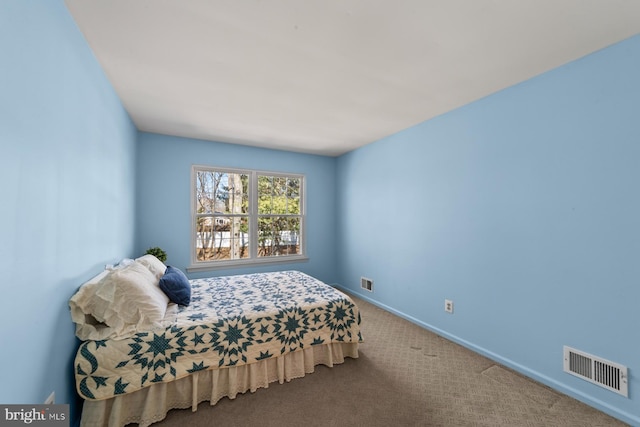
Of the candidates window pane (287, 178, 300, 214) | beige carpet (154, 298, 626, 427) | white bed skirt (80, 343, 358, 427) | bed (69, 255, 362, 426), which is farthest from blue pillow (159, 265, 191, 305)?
window pane (287, 178, 300, 214)

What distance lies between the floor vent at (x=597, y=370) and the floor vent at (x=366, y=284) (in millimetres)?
2358

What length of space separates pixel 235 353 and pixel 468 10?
2.72 metres

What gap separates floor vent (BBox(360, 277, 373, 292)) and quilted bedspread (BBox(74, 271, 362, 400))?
4.83ft

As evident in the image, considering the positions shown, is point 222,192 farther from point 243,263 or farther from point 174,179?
point 243,263

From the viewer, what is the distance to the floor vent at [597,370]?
1.72 metres

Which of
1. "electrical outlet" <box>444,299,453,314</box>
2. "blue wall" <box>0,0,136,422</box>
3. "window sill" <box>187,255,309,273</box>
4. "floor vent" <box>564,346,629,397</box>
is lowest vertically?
"floor vent" <box>564,346,629,397</box>

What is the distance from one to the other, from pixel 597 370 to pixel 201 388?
282cm

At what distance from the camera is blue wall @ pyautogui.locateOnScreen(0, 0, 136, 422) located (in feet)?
3.35

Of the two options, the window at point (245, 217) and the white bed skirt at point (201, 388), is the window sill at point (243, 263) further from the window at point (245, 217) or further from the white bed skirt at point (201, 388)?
the white bed skirt at point (201, 388)

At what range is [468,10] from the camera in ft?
4.88

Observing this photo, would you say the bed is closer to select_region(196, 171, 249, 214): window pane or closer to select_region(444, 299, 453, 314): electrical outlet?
select_region(444, 299, 453, 314): electrical outlet

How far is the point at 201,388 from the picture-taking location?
1896mm

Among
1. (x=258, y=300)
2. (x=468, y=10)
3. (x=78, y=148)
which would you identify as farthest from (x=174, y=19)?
(x=258, y=300)

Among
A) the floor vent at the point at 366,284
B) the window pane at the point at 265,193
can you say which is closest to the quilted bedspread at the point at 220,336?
the floor vent at the point at 366,284
